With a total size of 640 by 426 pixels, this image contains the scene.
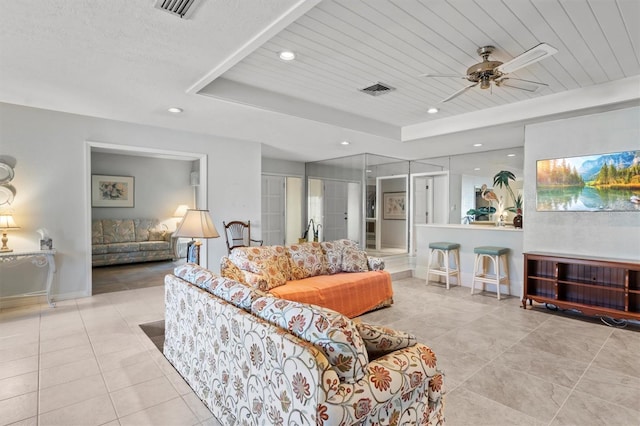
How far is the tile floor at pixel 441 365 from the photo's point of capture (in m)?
2.01

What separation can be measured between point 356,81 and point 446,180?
189 inches

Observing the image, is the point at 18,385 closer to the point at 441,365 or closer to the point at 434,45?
the point at 441,365

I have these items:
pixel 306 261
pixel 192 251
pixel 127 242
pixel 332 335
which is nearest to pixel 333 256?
pixel 306 261

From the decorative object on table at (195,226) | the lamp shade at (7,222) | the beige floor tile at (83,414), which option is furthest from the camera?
the lamp shade at (7,222)

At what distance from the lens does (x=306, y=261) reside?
397 cm

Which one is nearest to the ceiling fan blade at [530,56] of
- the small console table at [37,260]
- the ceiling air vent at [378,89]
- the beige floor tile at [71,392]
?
the ceiling air vent at [378,89]

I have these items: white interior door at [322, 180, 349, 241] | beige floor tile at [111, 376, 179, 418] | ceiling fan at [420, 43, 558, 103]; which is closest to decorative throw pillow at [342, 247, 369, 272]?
ceiling fan at [420, 43, 558, 103]

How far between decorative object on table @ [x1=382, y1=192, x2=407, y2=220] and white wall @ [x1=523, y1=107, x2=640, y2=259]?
427 cm

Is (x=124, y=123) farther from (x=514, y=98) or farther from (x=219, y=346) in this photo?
(x=514, y=98)

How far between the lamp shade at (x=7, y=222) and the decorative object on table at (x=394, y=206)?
737cm

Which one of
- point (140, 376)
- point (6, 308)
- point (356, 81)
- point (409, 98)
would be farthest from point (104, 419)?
point (409, 98)

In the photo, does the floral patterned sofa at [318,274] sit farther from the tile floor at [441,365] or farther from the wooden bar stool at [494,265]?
the wooden bar stool at [494,265]

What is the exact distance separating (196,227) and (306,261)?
4.62ft

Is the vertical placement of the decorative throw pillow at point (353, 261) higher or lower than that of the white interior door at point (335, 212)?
lower
